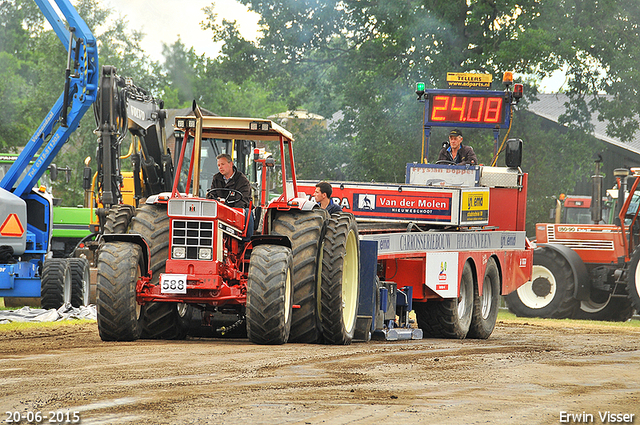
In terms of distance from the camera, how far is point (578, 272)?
744 inches

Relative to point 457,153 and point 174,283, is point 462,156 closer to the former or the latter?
point 457,153

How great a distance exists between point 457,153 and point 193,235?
670 cm

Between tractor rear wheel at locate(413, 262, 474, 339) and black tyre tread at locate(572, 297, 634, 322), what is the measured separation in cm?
649

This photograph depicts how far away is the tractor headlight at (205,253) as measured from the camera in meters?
9.20

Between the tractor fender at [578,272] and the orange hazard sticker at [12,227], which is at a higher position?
the orange hazard sticker at [12,227]

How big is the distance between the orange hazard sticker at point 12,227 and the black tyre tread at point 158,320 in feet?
18.2

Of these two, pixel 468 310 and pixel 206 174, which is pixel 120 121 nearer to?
pixel 206 174

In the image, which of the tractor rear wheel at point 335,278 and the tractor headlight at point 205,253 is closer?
the tractor headlight at point 205,253

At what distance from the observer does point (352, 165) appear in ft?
97.8

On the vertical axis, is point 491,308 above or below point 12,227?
below

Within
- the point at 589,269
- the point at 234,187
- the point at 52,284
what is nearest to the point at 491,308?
the point at 589,269

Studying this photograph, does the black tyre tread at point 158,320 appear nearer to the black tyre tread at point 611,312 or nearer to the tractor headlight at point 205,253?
the tractor headlight at point 205,253

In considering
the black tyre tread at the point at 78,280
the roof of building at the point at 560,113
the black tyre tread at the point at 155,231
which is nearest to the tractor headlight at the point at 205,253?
the black tyre tread at the point at 155,231

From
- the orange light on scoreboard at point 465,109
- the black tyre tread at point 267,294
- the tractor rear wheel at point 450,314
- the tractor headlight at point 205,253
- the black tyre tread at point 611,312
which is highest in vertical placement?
the orange light on scoreboard at point 465,109
